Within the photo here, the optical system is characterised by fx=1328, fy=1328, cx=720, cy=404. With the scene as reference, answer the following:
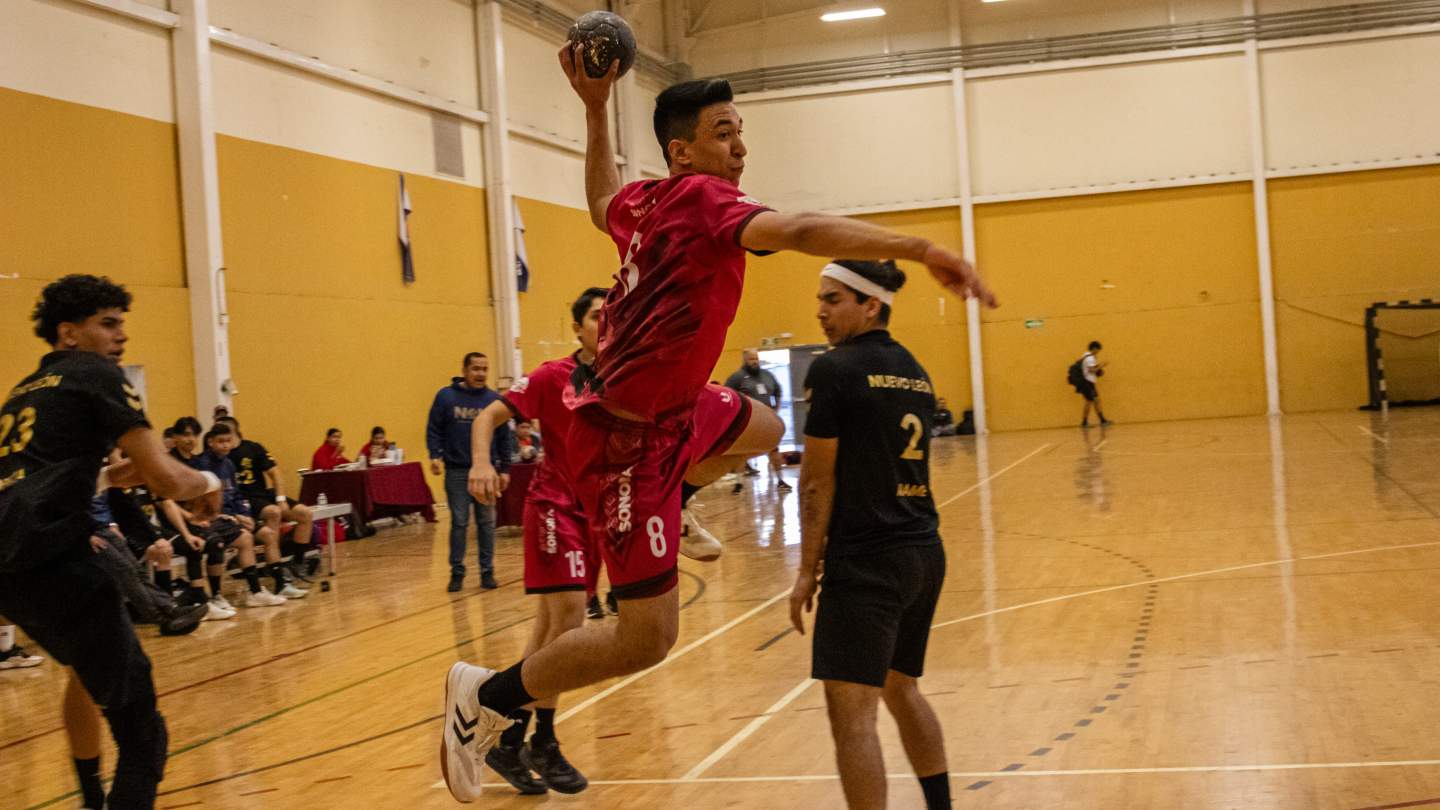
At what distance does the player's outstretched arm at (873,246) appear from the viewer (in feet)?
9.84

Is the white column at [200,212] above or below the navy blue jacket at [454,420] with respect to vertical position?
above

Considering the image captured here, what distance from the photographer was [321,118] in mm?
18078

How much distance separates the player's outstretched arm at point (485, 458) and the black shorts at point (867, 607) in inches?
79.2

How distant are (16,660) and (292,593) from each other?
3.05 metres

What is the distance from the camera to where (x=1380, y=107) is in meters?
27.5

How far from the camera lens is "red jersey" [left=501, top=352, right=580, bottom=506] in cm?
575

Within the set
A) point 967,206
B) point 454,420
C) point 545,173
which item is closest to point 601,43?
point 454,420

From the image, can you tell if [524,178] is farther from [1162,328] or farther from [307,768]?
[307,768]

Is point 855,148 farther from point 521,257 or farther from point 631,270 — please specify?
point 631,270

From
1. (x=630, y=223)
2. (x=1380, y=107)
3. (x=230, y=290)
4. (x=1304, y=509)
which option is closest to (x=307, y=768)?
(x=630, y=223)

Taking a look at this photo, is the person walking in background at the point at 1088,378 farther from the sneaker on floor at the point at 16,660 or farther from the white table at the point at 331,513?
the sneaker on floor at the point at 16,660

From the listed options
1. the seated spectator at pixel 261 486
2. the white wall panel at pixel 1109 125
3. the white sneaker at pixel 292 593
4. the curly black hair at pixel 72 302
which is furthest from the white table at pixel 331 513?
the white wall panel at pixel 1109 125

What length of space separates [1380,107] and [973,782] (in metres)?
26.9

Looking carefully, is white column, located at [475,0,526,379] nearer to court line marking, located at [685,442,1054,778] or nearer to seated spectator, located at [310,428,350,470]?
seated spectator, located at [310,428,350,470]
